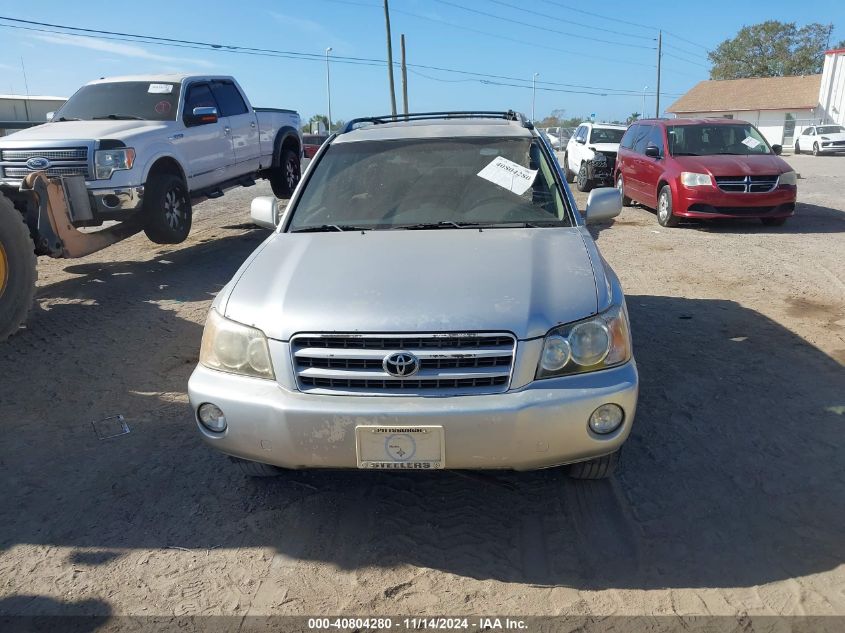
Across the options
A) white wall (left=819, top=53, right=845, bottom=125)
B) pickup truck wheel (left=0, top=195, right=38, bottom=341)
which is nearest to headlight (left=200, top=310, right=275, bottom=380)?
pickup truck wheel (left=0, top=195, right=38, bottom=341)

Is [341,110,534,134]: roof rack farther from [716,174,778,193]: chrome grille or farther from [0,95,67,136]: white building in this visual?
[0,95,67,136]: white building

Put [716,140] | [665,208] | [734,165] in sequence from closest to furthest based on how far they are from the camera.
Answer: [734,165] < [665,208] < [716,140]

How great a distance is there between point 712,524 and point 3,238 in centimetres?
550

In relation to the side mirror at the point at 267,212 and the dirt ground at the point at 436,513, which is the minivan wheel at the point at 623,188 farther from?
the side mirror at the point at 267,212

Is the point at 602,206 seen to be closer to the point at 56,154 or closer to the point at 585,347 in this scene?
the point at 585,347

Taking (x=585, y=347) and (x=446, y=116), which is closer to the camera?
(x=585, y=347)

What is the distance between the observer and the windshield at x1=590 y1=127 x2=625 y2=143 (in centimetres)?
1753

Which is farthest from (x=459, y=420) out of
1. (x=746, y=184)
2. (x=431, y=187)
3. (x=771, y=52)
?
(x=771, y=52)

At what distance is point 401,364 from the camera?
2740 millimetres

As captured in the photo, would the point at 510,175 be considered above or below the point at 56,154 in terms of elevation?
below

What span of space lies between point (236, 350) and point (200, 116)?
6.64 meters

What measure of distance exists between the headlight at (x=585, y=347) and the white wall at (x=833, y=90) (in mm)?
55197

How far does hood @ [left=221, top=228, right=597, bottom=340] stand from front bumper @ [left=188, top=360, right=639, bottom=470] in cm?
27

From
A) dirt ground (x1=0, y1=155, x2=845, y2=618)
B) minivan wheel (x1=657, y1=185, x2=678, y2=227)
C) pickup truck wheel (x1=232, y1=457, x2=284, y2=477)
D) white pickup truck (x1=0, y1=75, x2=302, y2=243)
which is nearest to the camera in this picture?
dirt ground (x1=0, y1=155, x2=845, y2=618)
